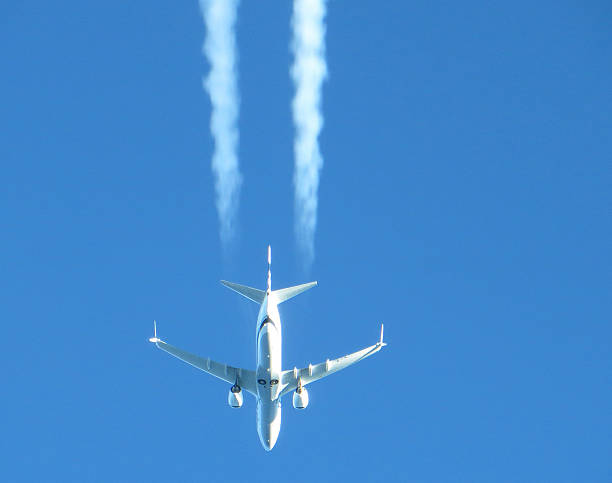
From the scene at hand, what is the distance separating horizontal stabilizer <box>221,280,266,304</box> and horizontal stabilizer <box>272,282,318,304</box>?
29.5 inches

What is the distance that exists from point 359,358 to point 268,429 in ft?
21.8

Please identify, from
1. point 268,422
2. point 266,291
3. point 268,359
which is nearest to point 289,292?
point 266,291

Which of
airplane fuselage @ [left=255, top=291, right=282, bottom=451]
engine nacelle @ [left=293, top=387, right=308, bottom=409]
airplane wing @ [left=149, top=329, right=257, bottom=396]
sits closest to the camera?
airplane fuselage @ [left=255, top=291, right=282, bottom=451]

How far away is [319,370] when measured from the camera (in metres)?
55.1

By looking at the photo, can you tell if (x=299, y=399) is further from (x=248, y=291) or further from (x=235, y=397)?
(x=248, y=291)

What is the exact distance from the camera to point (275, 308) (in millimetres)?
48938

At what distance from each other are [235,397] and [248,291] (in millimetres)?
7994

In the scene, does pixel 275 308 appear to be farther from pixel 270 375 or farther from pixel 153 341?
Result: pixel 153 341

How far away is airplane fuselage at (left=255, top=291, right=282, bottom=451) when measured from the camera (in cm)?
4803

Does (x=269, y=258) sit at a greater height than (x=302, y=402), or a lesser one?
greater

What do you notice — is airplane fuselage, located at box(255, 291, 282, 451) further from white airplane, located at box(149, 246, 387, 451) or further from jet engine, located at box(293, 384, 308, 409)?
jet engine, located at box(293, 384, 308, 409)

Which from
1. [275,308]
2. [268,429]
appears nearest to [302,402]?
[268,429]

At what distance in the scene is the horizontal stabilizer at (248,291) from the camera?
49188mm

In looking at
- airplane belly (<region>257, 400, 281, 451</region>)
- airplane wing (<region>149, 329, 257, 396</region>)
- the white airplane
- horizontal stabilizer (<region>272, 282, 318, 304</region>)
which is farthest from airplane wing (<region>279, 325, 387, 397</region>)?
horizontal stabilizer (<region>272, 282, 318, 304</region>)
